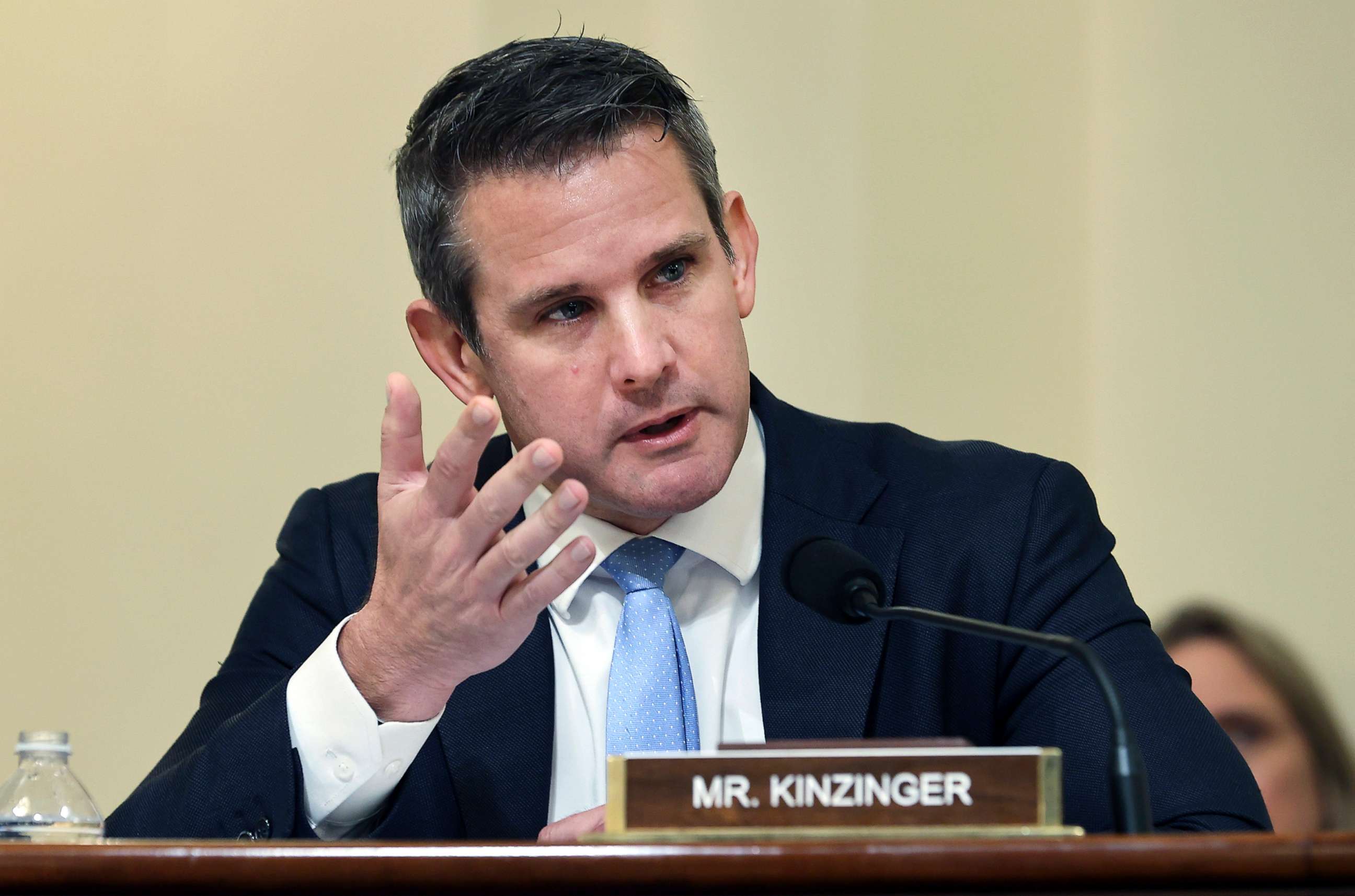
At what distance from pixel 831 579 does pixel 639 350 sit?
1.90ft

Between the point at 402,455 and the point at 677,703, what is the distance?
1.84 feet

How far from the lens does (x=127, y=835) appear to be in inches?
64.5

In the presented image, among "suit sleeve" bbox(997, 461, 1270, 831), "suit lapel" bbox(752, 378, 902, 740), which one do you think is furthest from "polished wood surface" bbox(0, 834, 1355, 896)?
"suit lapel" bbox(752, 378, 902, 740)

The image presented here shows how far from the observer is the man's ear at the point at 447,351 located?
2.05 metres

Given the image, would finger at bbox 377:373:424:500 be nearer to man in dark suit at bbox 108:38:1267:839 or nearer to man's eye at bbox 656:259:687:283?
man in dark suit at bbox 108:38:1267:839

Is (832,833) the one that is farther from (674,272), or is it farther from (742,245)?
(742,245)

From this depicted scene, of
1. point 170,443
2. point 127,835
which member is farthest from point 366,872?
point 170,443

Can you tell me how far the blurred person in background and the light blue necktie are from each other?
1.33 metres

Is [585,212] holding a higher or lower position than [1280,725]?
higher

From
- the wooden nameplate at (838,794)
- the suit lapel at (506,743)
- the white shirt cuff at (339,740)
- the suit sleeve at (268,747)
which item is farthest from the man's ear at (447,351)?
the wooden nameplate at (838,794)

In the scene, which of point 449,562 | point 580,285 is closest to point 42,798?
point 449,562

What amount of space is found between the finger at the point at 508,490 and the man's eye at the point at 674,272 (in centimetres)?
57

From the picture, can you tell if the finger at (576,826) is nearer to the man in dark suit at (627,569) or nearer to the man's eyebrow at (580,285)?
the man in dark suit at (627,569)

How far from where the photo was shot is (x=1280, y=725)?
9.05 feet
